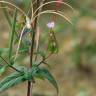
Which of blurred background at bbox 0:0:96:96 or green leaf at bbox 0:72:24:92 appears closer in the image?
green leaf at bbox 0:72:24:92

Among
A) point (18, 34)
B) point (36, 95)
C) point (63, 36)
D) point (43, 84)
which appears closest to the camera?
point (18, 34)

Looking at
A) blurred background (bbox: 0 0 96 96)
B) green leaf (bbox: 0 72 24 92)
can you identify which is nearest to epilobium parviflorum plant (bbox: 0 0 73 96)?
green leaf (bbox: 0 72 24 92)

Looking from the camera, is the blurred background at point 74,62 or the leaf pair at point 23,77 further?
the blurred background at point 74,62

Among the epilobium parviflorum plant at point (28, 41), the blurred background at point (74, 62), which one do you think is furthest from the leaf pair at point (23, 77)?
the blurred background at point (74, 62)

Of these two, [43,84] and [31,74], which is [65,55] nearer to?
[43,84]

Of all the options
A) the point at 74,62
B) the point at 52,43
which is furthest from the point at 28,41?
the point at 74,62

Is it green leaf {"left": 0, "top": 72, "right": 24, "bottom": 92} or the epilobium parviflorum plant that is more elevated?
the epilobium parviflorum plant

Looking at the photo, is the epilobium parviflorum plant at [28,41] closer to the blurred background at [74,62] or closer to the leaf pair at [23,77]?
the leaf pair at [23,77]

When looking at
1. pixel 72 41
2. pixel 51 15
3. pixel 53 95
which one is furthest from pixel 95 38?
pixel 51 15

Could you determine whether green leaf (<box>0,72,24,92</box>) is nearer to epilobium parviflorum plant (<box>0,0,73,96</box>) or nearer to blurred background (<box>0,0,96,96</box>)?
epilobium parviflorum plant (<box>0,0,73,96</box>)

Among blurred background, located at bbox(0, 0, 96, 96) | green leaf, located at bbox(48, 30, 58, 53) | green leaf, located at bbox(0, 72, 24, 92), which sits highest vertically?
blurred background, located at bbox(0, 0, 96, 96)

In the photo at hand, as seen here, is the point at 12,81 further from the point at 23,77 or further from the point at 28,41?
the point at 28,41
